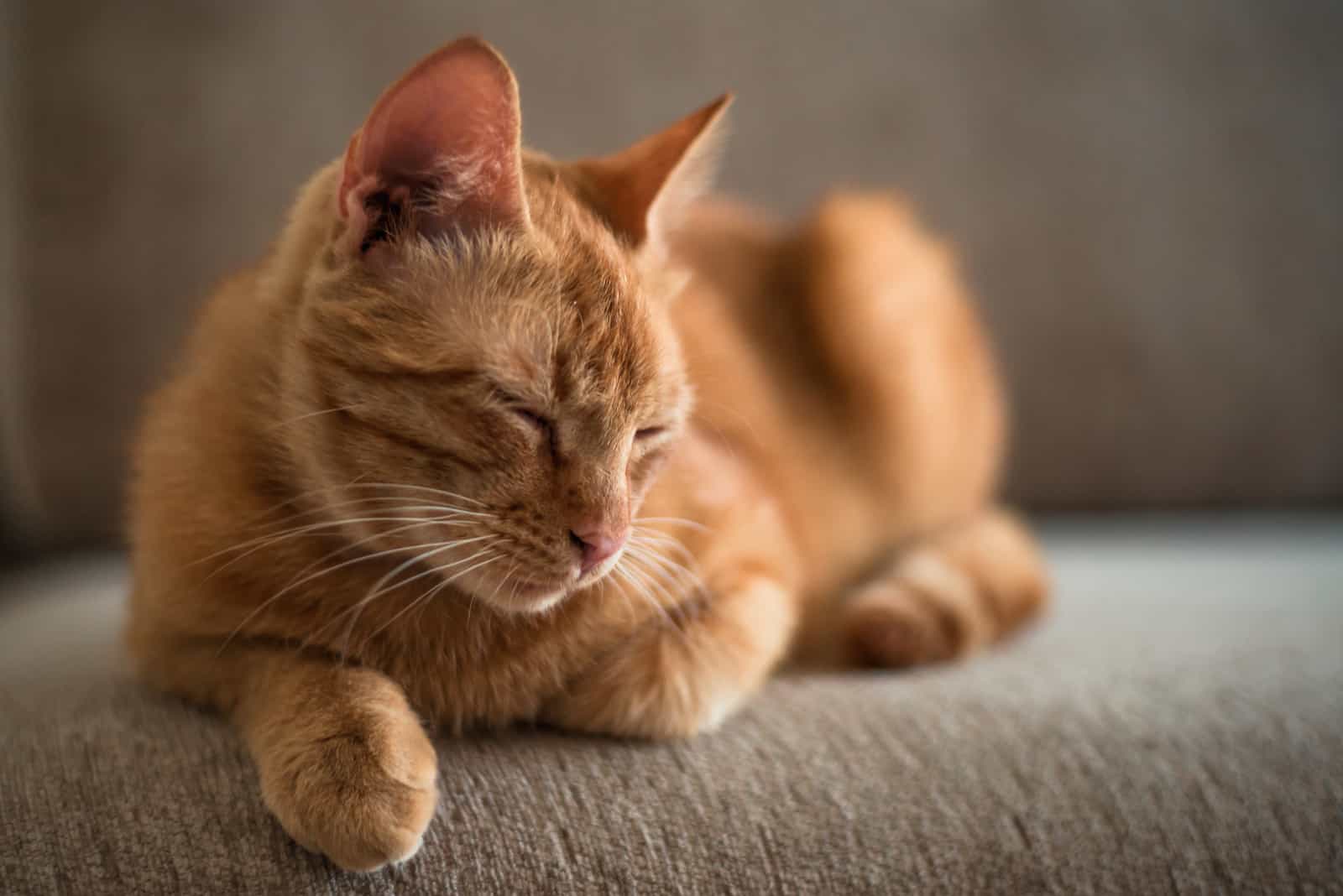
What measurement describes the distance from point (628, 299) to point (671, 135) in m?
0.20

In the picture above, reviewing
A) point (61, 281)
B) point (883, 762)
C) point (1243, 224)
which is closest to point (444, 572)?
Answer: point (883, 762)

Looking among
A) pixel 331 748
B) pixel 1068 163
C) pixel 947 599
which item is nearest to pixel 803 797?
pixel 331 748

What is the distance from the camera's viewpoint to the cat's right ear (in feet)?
2.69

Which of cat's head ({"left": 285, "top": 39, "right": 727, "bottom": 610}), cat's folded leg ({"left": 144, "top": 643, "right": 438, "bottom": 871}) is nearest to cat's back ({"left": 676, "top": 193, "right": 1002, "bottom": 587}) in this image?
cat's head ({"left": 285, "top": 39, "right": 727, "bottom": 610})

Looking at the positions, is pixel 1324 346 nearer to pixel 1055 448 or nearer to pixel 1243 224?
pixel 1243 224

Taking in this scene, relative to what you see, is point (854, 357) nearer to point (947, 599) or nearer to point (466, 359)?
point (947, 599)

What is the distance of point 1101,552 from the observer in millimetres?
1960

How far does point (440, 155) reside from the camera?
0.86 metres

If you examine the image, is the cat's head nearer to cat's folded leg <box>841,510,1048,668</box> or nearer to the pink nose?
Answer: the pink nose

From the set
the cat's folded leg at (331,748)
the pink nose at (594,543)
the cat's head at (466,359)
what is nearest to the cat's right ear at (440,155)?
the cat's head at (466,359)

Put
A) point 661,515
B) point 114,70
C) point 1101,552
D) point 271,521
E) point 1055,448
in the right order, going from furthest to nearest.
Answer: point 1055,448 < point 1101,552 < point 114,70 < point 661,515 < point 271,521

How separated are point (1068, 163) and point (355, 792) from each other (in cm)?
182

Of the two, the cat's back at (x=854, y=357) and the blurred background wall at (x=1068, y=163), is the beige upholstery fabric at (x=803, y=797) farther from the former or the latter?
the blurred background wall at (x=1068, y=163)

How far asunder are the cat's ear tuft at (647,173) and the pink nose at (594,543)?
0.32 m
